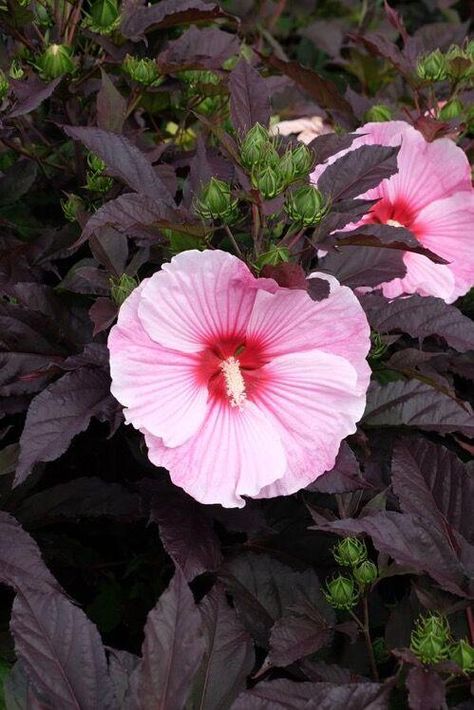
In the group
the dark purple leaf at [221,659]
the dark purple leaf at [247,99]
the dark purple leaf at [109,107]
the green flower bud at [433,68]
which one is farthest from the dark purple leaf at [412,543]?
the green flower bud at [433,68]

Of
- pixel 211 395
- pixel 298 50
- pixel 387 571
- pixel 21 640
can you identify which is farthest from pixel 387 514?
pixel 298 50

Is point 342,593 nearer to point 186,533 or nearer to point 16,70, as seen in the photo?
point 186,533

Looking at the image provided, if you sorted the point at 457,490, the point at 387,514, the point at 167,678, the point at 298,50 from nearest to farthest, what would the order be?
the point at 167,678 < the point at 387,514 < the point at 457,490 < the point at 298,50

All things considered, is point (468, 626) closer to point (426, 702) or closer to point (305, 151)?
point (426, 702)


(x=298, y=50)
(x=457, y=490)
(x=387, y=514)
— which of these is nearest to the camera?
(x=387, y=514)

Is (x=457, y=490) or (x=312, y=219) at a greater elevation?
(x=312, y=219)

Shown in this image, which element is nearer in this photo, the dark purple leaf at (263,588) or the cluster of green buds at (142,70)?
the dark purple leaf at (263,588)

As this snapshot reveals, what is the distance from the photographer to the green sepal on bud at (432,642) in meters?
0.92

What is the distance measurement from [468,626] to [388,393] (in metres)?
0.28

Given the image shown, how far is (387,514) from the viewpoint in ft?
3.18

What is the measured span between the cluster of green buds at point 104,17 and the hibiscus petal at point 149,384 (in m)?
0.47

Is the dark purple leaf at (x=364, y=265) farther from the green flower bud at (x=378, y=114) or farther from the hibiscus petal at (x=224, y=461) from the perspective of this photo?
the green flower bud at (x=378, y=114)

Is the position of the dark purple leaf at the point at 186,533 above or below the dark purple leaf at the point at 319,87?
below

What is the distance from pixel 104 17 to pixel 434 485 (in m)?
0.71
